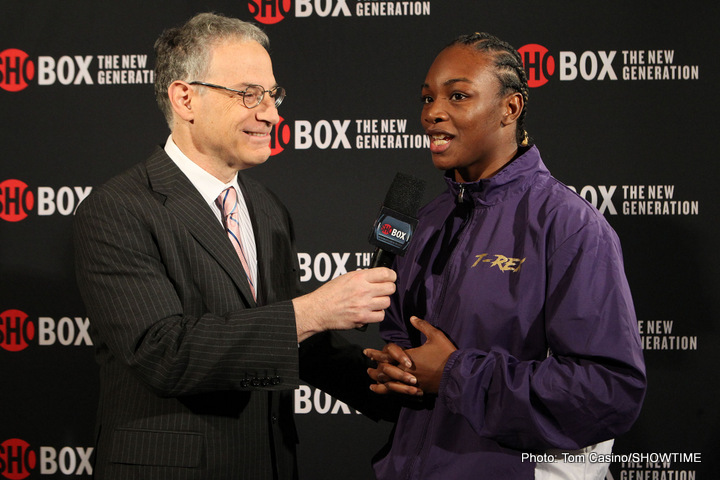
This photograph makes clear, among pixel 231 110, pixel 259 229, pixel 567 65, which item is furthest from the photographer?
pixel 567 65

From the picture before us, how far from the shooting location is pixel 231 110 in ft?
5.81

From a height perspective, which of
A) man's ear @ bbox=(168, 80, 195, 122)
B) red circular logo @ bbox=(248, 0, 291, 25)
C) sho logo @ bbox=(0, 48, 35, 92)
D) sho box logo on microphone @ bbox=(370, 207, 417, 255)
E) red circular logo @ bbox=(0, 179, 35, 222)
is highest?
red circular logo @ bbox=(248, 0, 291, 25)

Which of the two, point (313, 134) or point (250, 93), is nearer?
point (250, 93)

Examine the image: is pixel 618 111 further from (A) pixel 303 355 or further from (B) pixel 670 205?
(A) pixel 303 355

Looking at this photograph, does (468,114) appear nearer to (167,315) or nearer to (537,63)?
(167,315)

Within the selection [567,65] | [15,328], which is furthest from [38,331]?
[567,65]

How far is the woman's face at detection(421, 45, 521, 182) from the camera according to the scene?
1.48m

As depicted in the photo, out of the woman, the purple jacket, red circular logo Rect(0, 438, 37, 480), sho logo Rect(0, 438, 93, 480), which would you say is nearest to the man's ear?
the woman

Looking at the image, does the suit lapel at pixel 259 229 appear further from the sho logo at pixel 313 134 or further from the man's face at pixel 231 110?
the sho logo at pixel 313 134

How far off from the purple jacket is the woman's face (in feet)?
0.26

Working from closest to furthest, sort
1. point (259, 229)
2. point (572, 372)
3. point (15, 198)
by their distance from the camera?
point (572, 372) → point (259, 229) → point (15, 198)

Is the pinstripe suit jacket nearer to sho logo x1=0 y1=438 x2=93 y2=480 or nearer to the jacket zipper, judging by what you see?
the jacket zipper

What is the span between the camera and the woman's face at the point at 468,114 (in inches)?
58.4

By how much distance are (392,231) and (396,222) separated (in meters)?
0.02
